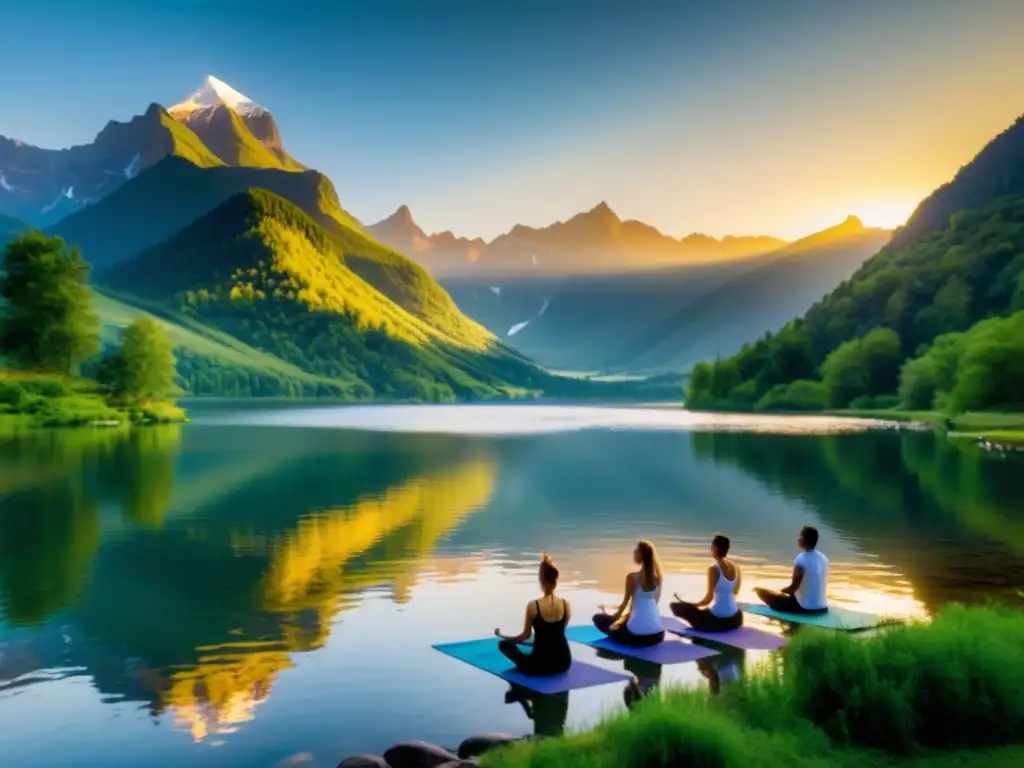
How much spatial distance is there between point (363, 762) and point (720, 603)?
1144cm

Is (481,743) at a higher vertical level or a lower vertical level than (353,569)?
higher

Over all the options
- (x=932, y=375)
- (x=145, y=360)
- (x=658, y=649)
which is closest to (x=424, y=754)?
(x=658, y=649)

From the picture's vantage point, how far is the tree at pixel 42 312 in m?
132

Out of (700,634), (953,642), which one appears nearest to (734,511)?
(700,634)

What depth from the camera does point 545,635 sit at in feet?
63.1

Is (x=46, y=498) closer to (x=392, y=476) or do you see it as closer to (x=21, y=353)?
(x=392, y=476)

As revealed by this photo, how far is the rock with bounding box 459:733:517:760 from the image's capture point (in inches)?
586

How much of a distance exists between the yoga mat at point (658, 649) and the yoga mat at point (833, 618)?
Answer: 11.2ft

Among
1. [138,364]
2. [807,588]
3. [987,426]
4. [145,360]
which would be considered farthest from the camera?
[145,360]

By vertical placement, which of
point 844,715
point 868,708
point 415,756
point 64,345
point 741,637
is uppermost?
point 64,345

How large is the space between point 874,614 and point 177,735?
16678 mm

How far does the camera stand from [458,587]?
30406 millimetres

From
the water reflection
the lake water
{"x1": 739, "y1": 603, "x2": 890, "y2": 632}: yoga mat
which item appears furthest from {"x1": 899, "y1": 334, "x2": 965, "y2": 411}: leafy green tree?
{"x1": 739, "y1": 603, "x2": 890, "y2": 632}: yoga mat

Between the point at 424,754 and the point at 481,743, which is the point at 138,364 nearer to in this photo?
the point at 481,743
